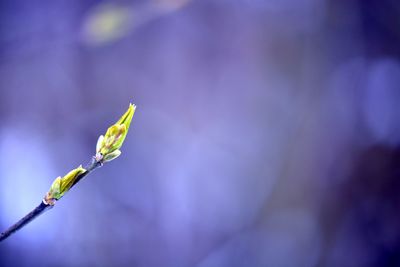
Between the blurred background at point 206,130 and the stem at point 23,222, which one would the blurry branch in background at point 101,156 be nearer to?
the stem at point 23,222

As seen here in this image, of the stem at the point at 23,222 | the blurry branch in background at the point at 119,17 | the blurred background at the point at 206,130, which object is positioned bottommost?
the stem at the point at 23,222

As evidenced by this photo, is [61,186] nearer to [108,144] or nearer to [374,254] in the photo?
[108,144]

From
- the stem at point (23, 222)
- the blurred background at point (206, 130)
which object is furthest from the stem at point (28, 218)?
the blurred background at point (206, 130)

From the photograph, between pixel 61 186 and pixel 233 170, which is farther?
pixel 233 170

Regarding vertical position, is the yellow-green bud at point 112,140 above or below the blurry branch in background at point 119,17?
below

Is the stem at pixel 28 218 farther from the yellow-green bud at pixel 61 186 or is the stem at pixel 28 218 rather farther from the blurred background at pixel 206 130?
the blurred background at pixel 206 130

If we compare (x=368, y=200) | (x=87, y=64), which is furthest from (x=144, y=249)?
(x=368, y=200)

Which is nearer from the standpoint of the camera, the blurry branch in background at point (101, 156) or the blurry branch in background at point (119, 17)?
the blurry branch in background at point (101, 156)
